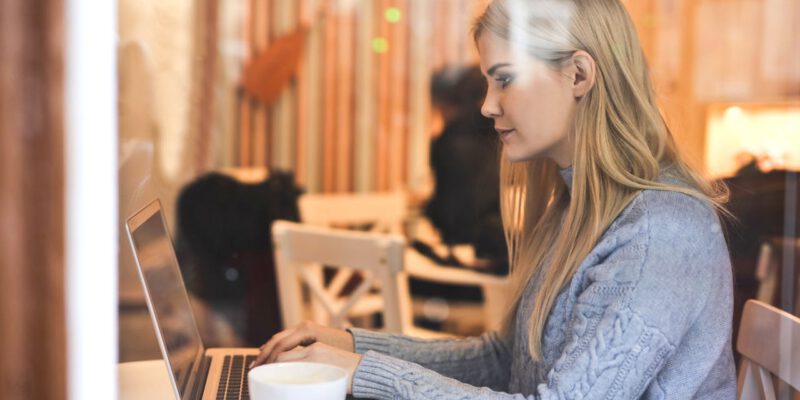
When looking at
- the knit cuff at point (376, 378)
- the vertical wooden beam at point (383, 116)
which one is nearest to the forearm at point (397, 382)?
the knit cuff at point (376, 378)

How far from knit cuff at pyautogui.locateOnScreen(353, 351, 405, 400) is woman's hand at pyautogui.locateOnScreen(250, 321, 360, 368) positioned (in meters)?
0.09

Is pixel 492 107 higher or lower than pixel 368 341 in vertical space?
higher

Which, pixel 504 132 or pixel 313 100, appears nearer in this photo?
pixel 504 132

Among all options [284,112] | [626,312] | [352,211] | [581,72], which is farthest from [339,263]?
[284,112]

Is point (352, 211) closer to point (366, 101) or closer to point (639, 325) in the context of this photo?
point (366, 101)

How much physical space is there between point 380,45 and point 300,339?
2.72 meters

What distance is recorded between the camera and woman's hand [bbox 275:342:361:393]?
95cm

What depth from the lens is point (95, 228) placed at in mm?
1213

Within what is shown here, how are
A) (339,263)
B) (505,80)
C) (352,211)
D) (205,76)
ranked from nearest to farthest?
(505,80), (339,263), (352,211), (205,76)

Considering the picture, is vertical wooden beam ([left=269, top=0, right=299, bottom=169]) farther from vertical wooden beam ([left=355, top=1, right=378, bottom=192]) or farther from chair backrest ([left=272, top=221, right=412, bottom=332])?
chair backrest ([left=272, top=221, right=412, bottom=332])

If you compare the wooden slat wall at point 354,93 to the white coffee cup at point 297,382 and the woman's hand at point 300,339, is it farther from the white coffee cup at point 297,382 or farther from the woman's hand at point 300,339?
the white coffee cup at point 297,382

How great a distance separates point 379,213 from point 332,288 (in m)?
0.70

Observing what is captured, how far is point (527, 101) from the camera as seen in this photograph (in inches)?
40.2

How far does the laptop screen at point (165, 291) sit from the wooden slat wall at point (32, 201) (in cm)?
19
